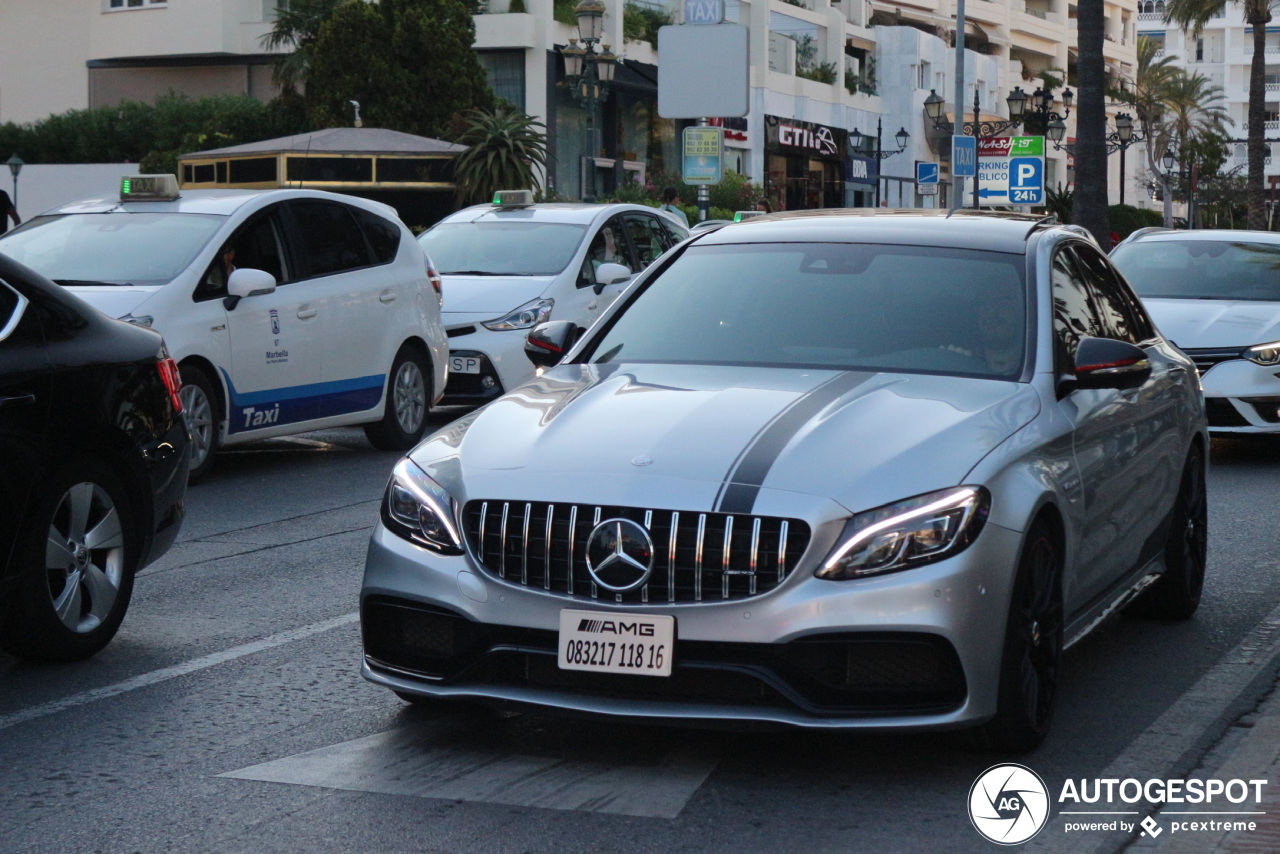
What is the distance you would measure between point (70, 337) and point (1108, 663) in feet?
12.0

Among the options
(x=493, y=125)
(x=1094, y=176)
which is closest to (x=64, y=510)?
(x=1094, y=176)

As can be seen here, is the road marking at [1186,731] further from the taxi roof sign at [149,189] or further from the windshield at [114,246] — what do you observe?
the taxi roof sign at [149,189]

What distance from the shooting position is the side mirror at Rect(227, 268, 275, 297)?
10.6m

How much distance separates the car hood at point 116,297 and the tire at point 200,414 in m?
0.46

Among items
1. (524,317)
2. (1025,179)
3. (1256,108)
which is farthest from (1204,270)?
(1256,108)

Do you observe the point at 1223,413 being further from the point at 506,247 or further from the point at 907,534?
the point at 907,534

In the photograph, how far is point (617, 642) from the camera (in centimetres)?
453

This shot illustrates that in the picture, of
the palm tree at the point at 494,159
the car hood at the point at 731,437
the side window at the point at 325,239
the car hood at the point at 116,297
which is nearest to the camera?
the car hood at the point at 731,437

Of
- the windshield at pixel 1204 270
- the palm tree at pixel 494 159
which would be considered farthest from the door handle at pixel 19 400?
the palm tree at pixel 494 159

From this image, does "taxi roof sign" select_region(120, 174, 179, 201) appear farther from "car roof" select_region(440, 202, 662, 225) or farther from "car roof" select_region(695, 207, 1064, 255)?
"car roof" select_region(695, 207, 1064, 255)

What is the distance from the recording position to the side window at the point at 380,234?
12.2 metres

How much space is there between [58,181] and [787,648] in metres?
48.2

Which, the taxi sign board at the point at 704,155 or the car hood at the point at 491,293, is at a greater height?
the taxi sign board at the point at 704,155

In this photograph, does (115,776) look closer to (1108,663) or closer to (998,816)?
(998,816)
